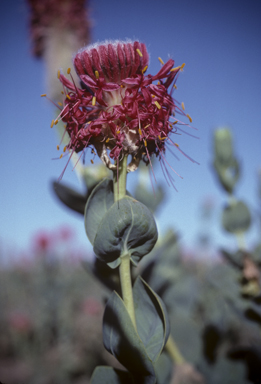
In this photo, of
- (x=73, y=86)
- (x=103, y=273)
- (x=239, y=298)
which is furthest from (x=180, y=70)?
(x=239, y=298)

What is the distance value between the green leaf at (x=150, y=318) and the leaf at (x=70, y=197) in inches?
13.6

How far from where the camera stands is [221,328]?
60.6 inches

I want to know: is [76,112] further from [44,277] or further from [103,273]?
[44,277]

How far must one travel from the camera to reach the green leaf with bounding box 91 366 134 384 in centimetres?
81

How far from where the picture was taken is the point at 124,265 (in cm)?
81

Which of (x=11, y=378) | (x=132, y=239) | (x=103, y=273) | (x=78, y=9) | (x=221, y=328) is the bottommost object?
(x=11, y=378)

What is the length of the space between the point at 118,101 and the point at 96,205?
1.06ft

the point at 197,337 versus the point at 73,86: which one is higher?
the point at 73,86

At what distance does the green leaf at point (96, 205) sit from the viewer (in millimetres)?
859

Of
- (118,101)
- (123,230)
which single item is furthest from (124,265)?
(118,101)

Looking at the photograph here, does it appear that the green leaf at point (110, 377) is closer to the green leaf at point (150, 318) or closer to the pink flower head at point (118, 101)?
the green leaf at point (150, 318)

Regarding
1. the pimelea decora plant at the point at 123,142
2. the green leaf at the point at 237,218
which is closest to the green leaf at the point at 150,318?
the pimelea decora plant at the point at 123,142

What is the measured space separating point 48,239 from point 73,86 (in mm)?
2983

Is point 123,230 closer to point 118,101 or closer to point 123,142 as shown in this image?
point 123,142
